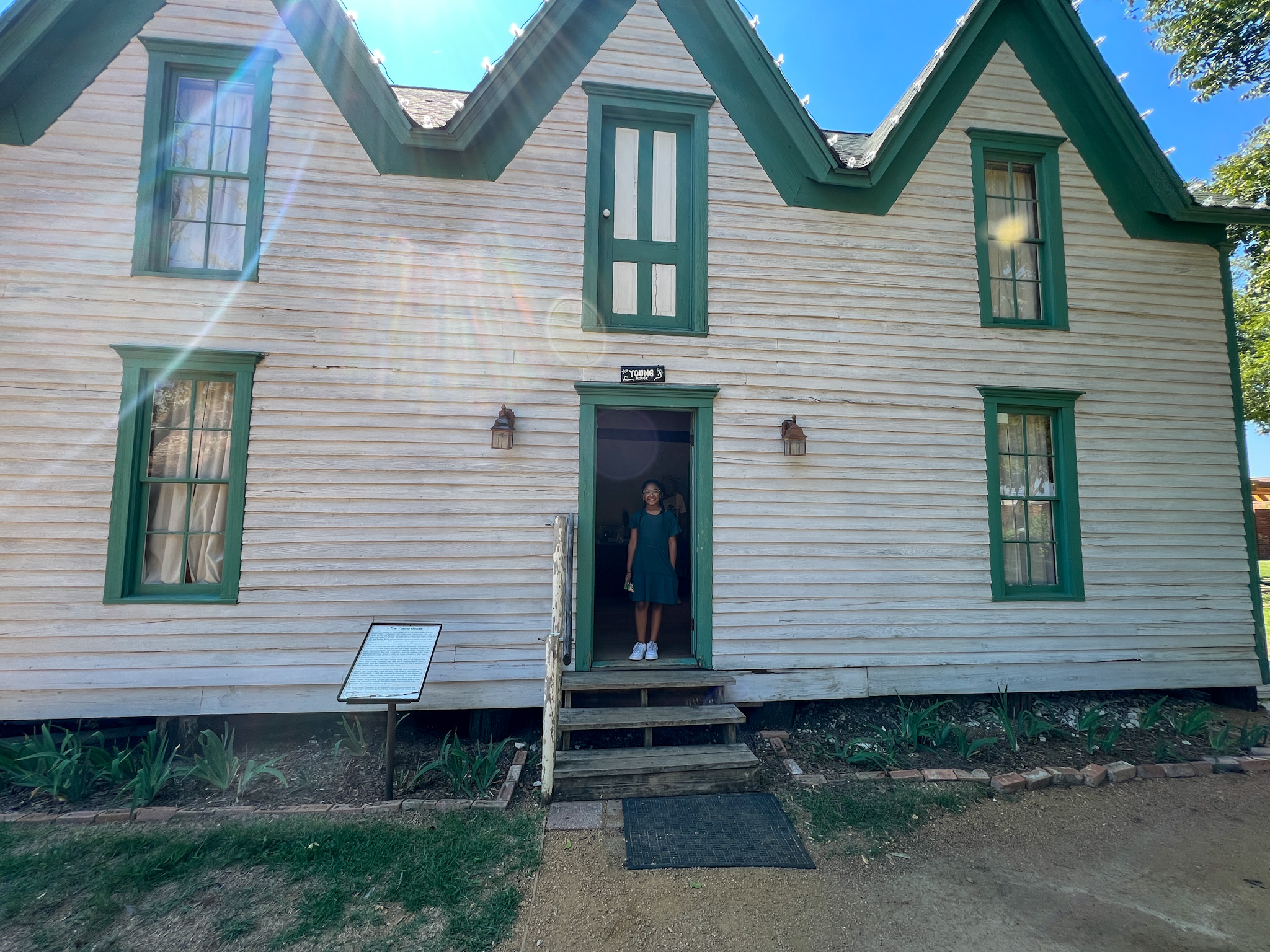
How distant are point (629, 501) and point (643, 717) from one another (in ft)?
29.0

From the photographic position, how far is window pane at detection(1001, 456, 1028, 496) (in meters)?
6.42

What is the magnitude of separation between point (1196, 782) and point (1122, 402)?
154 inches

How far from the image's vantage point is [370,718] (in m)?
5.32

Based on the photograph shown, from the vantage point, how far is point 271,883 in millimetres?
3432

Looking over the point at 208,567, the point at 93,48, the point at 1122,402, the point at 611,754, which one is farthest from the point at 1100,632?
the point at 93,48

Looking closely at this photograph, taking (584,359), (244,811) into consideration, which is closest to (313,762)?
(244,811)

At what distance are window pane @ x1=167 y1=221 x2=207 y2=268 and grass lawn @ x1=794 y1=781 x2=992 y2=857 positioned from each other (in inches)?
285

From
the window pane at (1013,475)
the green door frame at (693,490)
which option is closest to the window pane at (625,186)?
the green door frame at (693,490)

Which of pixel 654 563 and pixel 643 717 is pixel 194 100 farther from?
pixel 643 717

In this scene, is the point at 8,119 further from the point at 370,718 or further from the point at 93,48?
the point at 370,718

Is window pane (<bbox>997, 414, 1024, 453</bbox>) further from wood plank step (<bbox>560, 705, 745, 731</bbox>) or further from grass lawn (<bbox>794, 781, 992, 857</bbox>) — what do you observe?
wood plank step (<bbox>560, 705, 745, 731</bbox>)

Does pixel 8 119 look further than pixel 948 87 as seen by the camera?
No

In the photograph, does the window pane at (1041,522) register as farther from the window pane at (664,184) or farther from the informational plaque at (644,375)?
the window pane at (664,184)

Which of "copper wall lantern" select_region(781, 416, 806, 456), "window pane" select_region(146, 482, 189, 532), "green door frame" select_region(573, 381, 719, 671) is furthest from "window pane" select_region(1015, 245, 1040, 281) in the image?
"window pane" select_region(146, 482, 189, 532)
